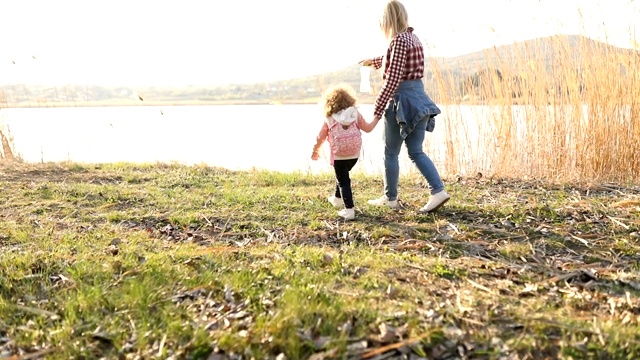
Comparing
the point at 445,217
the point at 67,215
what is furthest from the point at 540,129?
the point at 67,215

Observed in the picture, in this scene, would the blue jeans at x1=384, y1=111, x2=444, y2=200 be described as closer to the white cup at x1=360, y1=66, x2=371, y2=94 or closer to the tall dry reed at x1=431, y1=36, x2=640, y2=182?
the white cup at x1=360, y1=66, x2=371, y2=94

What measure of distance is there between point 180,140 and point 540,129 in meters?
7.80

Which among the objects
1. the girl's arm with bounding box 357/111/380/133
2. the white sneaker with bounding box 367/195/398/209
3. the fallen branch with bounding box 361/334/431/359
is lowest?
the fallen branch with bounding box 361/334/431/359

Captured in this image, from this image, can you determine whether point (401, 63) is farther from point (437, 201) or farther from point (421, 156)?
point (437, 201)

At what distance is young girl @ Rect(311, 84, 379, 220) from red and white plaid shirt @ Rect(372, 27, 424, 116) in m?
0.22

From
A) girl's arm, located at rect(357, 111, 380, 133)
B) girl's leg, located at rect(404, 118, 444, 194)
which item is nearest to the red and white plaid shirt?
girl's arm, located at rect(357, 111, 380, 133)

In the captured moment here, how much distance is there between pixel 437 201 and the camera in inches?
178

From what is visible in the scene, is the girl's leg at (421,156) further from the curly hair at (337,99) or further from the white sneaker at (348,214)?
the white sneaker at (348,214)

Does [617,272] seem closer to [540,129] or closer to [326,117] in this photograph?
[326,117]

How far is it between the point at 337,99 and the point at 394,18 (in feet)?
2.61

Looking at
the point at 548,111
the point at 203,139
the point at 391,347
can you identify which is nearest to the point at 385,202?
the point at 548,111

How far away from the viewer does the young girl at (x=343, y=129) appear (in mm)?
4441

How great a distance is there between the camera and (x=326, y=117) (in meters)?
4.54

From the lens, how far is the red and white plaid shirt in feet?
14.1
